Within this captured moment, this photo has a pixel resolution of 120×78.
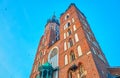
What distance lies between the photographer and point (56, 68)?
20.5 metres

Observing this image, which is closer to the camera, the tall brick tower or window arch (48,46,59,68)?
the tall brick tower

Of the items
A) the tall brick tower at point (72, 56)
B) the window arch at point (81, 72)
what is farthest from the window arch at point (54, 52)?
the window arch at point (81, 72)

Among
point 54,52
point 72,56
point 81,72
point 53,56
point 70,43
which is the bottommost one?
point 81,72

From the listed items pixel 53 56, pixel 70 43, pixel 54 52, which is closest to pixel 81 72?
pixel 70 43

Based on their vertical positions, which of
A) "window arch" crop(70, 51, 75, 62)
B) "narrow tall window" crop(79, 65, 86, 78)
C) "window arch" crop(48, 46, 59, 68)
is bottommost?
"narrow tall window" crop(79, 65, 86, 78)

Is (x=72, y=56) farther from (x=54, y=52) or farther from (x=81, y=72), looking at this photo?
(x=54, y=52)

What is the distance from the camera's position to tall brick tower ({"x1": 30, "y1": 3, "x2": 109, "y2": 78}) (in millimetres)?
16875

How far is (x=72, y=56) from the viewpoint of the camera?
19.9 m

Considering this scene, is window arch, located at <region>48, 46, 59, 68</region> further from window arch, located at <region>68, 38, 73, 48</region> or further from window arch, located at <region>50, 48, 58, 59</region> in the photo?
window arch, located at <region>68, 38, 73, 48</region>

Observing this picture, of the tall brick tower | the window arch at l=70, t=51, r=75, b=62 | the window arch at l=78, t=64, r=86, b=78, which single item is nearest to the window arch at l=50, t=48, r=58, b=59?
the tall brick tower

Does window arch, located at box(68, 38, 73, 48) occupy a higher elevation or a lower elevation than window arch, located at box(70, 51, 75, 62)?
higher

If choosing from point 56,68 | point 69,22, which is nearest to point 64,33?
point 69,22

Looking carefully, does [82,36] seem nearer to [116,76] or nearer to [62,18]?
[116,76]

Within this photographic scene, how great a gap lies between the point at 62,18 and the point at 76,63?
13.0 m
